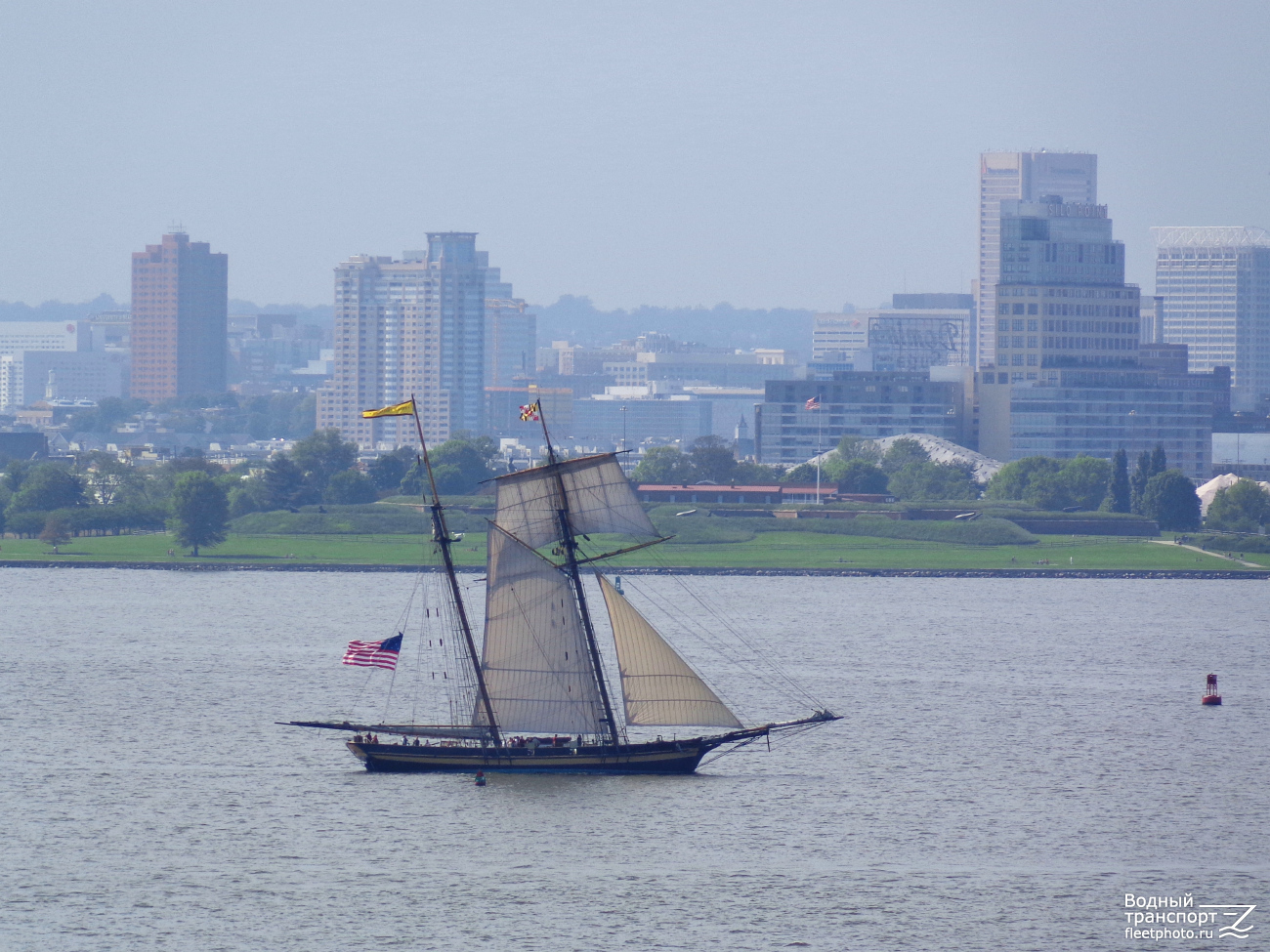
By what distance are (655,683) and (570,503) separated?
23.8ft

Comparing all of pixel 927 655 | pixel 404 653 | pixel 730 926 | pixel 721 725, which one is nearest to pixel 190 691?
pixel 404 653

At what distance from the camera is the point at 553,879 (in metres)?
63.7

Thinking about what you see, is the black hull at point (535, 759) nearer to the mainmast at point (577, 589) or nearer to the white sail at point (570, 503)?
the mainmast at point (577, 589)

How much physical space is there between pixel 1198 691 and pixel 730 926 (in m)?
50.7

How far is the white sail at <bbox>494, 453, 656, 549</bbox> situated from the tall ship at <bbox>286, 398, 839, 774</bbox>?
0.11ft

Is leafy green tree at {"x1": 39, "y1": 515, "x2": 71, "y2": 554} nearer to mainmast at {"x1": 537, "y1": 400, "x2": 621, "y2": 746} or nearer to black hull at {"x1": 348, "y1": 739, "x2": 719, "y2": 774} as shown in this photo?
black hull at {"x1": 348, "y1": 739, "x2": 719, "y2": 774}

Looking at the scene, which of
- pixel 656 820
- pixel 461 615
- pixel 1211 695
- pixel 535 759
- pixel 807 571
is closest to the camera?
pixel 656 820

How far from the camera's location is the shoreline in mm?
175125

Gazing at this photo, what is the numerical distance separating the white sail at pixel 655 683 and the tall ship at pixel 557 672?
0.11 ft

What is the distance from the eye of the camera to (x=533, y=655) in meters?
79.0

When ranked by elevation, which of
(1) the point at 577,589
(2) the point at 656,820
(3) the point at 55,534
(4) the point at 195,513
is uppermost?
(1) the point at 577,589

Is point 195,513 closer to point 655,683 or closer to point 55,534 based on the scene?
point 55,534

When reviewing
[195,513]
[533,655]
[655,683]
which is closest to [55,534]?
[195,513]

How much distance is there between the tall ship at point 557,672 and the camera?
77812 mm
